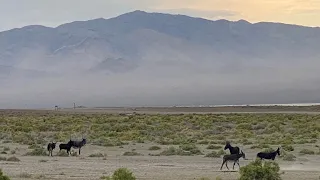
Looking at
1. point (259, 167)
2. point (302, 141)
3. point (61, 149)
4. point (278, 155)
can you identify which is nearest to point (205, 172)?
point (259, 167)

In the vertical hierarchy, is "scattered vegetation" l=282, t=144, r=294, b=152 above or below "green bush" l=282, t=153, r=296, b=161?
above

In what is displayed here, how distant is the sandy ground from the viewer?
22531 millimetres

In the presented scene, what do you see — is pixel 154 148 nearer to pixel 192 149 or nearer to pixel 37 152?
pixel 192 149

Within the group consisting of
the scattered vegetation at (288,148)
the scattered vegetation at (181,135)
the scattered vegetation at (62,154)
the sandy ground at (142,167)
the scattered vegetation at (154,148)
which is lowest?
the sandy ground at (142,167)

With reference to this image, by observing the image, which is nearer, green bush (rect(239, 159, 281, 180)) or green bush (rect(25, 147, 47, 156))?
green bush (rect(239, 159, 281, 180))

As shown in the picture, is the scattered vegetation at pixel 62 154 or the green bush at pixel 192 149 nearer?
the scattered vegetation at pixel 62 154

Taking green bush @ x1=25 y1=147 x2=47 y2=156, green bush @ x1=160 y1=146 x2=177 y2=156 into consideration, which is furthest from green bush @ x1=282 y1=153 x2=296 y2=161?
green bush @ x1=25 y1=147 x2=47 y2=156

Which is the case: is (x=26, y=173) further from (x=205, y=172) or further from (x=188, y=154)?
(x=188, y=154)

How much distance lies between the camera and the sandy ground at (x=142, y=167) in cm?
2253

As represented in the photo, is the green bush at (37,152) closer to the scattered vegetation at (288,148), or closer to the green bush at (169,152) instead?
the green bush at (169,152)

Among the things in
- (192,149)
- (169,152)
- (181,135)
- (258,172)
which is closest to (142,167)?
(169,152)

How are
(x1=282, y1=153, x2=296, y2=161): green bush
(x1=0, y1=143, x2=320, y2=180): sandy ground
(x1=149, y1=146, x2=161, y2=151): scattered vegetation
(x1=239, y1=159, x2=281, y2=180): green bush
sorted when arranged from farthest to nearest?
(x1=149, y1=146, x2=161, y2=151): scattered vegetation → (x1=282, y1=153, x2=296, y2=161): green bush → (x1=0, y1=143, x2=320, y2=180): sandy ground → (x1=239, y1=159, x2=281, y2=180): green bush

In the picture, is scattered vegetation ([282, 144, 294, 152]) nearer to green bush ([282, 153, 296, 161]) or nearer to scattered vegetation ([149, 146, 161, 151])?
green bush ([282, 153, 296, 161])

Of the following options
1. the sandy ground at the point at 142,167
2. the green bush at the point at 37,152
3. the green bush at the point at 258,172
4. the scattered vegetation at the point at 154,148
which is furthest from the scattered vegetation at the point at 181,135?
the green bush at the point at 258,172
